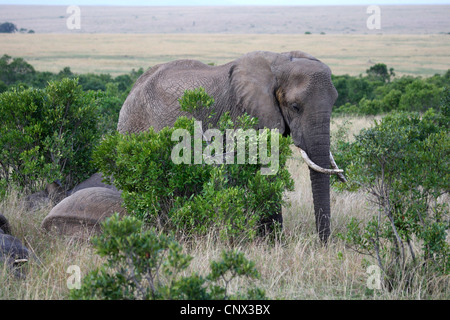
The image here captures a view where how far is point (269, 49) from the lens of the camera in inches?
2522

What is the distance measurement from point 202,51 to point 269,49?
11.0 meters

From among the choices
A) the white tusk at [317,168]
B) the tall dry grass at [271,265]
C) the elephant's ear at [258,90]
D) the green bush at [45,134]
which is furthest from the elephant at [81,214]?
the white tusk at [317,168]

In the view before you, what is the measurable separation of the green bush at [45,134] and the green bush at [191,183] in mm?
1858

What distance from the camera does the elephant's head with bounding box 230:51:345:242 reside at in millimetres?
6504

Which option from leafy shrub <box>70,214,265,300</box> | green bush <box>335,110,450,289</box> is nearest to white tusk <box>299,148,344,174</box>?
green bush <box>335,110,450,289</box>

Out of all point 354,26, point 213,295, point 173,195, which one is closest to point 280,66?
point 173,195

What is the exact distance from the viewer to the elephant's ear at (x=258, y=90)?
6859 millimetres

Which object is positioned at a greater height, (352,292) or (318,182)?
(318,182)

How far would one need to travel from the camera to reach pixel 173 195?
6227 mm

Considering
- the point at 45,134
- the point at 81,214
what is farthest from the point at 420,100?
the point at 81,214

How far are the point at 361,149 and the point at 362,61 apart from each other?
57994 mm

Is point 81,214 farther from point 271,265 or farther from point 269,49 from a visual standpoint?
point 269,49

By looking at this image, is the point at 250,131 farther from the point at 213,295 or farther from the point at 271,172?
the point at 213,295

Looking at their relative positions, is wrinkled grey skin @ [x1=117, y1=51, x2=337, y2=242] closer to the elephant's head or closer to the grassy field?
the elephant's head
